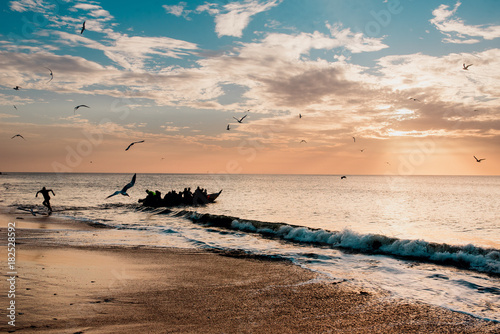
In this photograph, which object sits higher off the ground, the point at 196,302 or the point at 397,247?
the point at 397,247

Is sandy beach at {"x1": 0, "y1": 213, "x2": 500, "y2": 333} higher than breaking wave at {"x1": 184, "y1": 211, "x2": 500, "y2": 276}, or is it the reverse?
breaking wave at {"x1": 184, "y1": 211, "x2": 500, "y2": 276}

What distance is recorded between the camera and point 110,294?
8133mm

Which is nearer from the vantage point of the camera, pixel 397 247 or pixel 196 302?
pixel 196 302

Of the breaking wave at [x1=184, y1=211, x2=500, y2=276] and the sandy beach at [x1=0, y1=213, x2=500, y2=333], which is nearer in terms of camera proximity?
the sandy beach at [x1=0, y1=213, x2=500, y2=333]

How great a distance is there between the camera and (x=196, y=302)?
7930 mm

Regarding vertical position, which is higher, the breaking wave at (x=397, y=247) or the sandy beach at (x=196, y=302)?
the breaking wave at (x=397, y=247)

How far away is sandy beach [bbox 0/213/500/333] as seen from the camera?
21.5ft

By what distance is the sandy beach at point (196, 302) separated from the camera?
654 cm

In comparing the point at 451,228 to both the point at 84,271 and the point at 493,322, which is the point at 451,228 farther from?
the point at 84,271

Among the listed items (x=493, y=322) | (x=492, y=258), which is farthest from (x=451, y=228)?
(x=493, y=322)

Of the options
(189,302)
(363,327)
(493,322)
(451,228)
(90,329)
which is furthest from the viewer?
(451,228)

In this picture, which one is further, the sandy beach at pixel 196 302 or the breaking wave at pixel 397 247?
the breaking wave at pixel 397 247

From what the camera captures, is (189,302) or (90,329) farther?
(189,302)

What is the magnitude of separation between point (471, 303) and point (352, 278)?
123 inches
